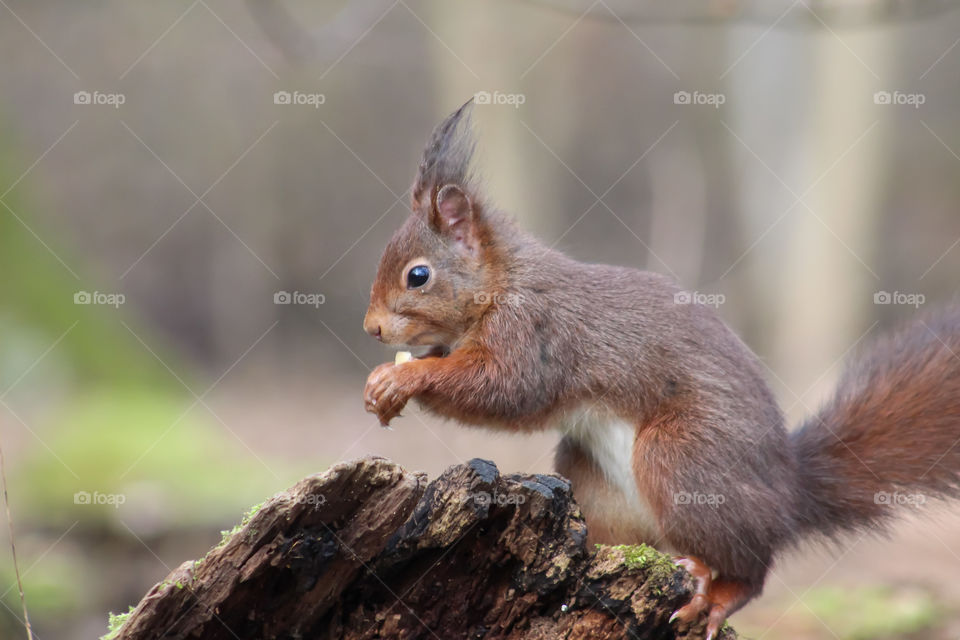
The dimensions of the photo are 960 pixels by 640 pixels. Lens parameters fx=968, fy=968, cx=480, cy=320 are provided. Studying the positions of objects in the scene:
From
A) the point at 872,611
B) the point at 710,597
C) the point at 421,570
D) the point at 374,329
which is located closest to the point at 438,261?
the point at 374,329

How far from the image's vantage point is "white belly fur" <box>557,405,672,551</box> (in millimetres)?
3217

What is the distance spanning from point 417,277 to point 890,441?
171 centimetres

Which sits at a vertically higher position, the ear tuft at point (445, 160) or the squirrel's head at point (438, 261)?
the ear tuft at point (445, 160)

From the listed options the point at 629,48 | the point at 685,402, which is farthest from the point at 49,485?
the point at 629,48

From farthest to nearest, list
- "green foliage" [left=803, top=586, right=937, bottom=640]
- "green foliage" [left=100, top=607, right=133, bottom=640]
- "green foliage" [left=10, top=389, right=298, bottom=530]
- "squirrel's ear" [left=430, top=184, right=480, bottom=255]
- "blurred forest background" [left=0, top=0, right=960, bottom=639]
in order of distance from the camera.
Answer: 1. "green foliage" [left=10, top=389, right=298, bottom=530]
2. "blurred forest background" [left=0, top=0, right=960, bottom=639]
3. "green foliage" [left=803, top=586, right=937, bottom=640]
4. "squirrel's ear" [left=430, top=184, right=480, bottom=255]
5. "green foliage" [left=100, top=607, right=133, bottom=640]

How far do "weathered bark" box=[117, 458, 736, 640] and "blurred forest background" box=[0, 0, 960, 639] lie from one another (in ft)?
3.82

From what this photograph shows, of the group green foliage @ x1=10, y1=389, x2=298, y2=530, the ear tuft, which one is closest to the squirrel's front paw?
the ear tuft

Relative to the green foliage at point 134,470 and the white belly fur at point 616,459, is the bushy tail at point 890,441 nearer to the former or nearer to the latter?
the white belly fur at point 616,459

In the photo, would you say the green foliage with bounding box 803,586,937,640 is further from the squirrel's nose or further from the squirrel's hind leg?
the squirrel's nose

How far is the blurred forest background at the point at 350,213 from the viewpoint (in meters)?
5.82

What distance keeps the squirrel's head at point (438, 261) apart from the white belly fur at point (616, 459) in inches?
20.1

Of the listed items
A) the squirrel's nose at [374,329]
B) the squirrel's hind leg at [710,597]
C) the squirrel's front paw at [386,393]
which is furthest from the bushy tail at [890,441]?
the squirrel's nose at [374,329]

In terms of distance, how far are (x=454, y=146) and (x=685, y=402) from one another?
1194mm

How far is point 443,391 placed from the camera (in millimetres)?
3104
